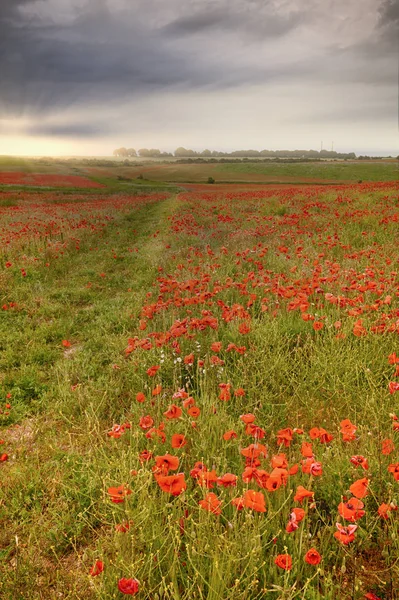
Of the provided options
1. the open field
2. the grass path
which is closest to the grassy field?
the open field

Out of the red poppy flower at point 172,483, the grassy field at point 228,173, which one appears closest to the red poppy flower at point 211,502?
the red poppy flower at point 172,483

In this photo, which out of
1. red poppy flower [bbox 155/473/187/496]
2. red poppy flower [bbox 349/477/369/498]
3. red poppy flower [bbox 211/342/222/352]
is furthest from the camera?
red poppy flower [bbox 211/342/222/352]

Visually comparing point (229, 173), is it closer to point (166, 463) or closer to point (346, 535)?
point (166, 463)

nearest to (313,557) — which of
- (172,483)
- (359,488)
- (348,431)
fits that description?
(359,488)

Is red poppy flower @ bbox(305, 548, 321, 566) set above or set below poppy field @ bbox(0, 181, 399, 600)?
above

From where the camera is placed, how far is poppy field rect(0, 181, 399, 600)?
1957 millimetres

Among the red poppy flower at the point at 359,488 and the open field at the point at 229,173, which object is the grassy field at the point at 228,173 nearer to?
the open field at the point at 229,173

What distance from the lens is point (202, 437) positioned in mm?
2863

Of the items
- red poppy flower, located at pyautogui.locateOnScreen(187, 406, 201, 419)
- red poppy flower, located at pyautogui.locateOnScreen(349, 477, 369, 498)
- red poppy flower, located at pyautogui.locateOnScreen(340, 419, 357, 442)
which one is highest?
red poppy flower, located at pyautogui.locateOnScreen(187, 406, 201, 419)

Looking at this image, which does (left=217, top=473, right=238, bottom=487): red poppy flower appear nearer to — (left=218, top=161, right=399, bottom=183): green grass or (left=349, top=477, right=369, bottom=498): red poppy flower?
(left=349, top=477, right=369, bottom=498): red poppy flower

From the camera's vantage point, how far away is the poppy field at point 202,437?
196 cm

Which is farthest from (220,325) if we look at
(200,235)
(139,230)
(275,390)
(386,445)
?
(139,230)

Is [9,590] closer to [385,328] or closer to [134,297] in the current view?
[385,328]

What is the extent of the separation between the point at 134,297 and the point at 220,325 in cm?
336
